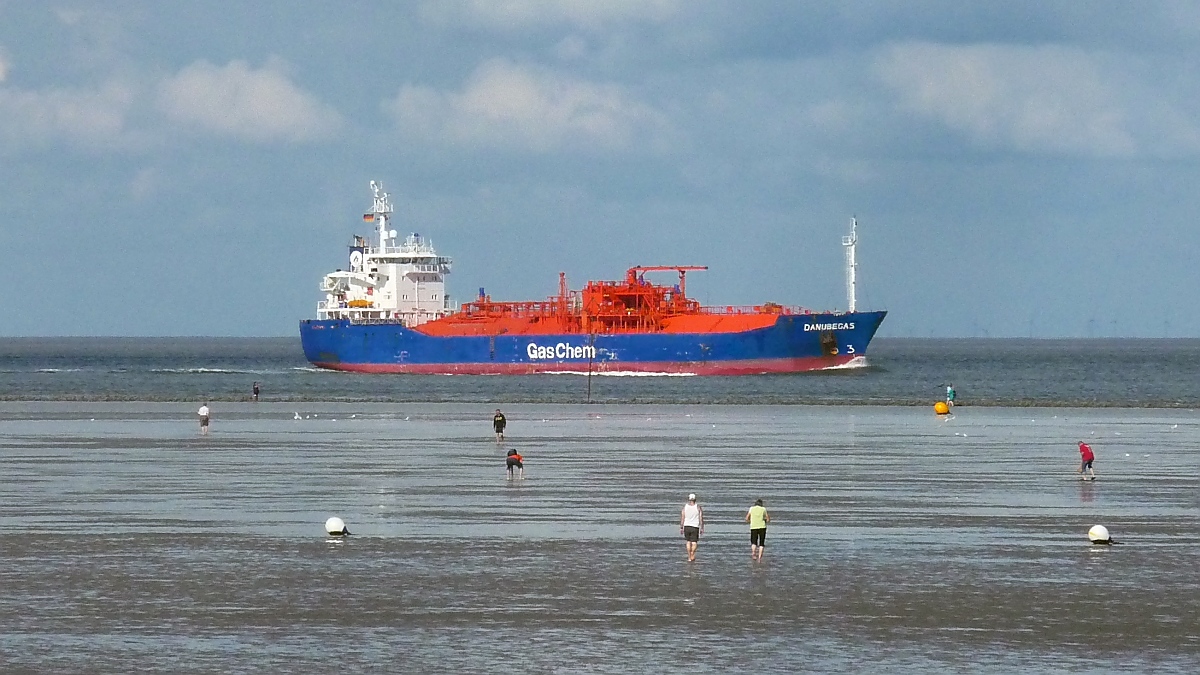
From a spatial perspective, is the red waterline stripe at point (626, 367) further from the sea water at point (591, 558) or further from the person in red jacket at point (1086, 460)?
the person in red jacket at point (1086, 460)

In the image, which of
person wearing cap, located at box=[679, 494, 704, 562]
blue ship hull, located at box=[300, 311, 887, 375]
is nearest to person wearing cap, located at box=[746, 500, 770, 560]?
person wearing cap, located at box=[679, 494, 704, 562]

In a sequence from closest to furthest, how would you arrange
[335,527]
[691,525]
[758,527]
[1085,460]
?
[691,525]
[758,527]
[335,527]
[1085,460]

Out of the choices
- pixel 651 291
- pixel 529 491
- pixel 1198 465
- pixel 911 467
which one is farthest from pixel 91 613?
pixel 651 291

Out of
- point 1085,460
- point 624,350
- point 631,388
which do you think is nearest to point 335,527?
point 1085,460

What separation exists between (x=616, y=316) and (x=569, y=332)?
3.90 m

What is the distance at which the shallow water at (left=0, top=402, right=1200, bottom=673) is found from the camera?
18234 millimetres

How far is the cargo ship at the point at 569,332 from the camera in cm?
10600

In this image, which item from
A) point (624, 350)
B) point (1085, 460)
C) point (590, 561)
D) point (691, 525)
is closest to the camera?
point (691, 525)

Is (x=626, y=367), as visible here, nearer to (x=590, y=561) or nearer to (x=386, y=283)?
(x=386, y=283)

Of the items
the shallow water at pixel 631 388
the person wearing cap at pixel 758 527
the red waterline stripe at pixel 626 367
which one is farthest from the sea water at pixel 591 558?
the red waterline stripe at pixel 626 367

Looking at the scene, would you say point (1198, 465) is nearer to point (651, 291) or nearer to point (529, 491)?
point (529, 491)

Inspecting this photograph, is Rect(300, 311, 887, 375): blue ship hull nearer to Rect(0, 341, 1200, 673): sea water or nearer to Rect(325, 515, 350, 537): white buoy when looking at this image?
Rect(0, 341, 1200, 673): sea water

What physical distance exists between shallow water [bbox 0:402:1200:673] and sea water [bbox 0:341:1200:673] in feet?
0.26

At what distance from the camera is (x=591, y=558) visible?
24.8 m
